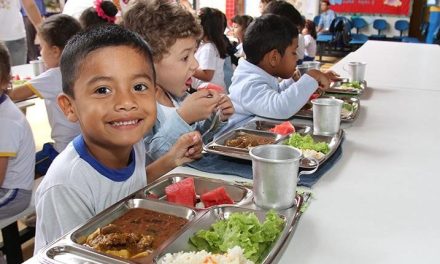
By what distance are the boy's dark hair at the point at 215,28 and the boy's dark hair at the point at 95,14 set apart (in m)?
0.76

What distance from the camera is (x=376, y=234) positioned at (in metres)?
0.98

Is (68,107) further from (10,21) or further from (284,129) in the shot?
(10,21)

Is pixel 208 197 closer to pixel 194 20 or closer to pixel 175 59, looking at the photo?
pixel 175 59

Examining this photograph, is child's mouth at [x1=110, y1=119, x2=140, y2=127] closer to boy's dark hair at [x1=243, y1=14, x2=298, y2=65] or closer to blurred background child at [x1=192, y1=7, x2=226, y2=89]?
boy's dark hair at [x1=243, y1=14, x2=298, y2=65]

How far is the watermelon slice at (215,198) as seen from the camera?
1116mm

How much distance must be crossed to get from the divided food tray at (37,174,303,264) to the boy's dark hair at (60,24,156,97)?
340 millimetres

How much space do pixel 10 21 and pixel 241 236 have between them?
3411 millimetres

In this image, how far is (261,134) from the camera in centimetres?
164

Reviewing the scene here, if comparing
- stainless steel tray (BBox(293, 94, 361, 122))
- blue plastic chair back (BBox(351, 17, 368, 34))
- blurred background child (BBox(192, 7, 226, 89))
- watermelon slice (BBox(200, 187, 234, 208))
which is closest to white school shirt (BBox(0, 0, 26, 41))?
blurred background child (BBox(192, 7, 226, 89))

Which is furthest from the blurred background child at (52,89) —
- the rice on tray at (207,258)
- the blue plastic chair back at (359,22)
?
the blue plastic chair back at (359,22)

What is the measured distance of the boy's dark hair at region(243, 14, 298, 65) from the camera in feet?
7.02

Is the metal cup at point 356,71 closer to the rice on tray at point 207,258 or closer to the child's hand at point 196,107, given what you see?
the child's hand at point 196,107

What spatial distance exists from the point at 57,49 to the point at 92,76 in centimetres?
161

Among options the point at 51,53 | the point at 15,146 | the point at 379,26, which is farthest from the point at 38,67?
the point at 379,26
